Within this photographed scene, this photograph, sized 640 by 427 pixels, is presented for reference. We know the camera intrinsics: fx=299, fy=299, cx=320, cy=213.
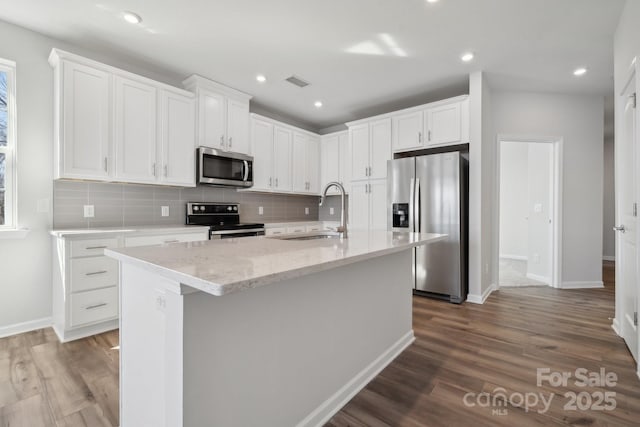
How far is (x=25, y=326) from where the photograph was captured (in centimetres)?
261

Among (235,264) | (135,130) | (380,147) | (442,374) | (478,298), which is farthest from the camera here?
(380,147)

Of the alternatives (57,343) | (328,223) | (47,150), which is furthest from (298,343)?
(328,223)

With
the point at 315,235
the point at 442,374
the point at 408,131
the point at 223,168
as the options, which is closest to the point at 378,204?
the point at 408,131

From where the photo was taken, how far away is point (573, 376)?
1921 millimetres

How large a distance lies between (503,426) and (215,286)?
1615 millimetres

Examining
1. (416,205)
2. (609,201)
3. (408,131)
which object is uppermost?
(408,131)

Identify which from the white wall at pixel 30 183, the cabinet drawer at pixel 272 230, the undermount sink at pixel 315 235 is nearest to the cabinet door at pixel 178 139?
the white wall at pixel 30 183

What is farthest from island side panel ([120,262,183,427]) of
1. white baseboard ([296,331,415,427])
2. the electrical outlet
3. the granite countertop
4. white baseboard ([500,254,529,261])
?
white baseboard ([500,254,529,261])

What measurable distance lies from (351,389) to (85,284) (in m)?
2.31

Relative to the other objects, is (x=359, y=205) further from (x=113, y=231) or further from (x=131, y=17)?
(x=131, y=17)

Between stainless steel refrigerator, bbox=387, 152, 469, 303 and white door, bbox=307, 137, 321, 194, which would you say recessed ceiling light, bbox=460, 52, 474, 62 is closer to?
stainless steel refrigerator, bbox=387, 152, 469, 303

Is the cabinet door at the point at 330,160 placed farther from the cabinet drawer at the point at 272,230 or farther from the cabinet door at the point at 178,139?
the cabinet door at the point at 178,139

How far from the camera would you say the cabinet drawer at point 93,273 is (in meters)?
2.45

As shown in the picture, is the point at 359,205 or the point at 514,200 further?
the point at 514,200
